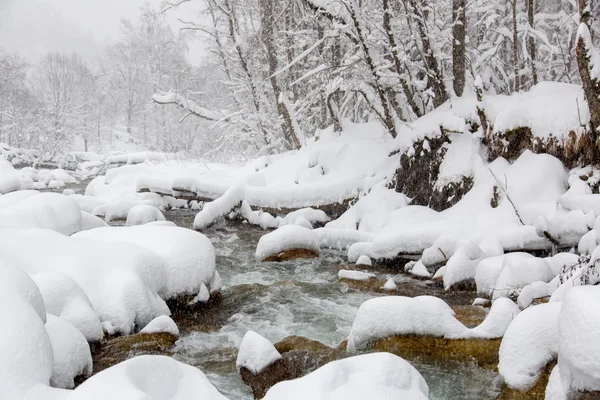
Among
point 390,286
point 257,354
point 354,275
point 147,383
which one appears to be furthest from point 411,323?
point 354,275

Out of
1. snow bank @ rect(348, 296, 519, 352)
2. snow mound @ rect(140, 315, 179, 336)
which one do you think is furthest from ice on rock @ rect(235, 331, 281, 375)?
snow mound @ rect(140, 315, 179, 336)

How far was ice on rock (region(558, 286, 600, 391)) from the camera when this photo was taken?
2865 mm

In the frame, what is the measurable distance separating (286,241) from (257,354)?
4613mm

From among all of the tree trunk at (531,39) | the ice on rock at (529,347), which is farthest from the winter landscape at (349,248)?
the tree trunk at (531,39)

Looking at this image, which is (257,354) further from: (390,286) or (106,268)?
(390,286)

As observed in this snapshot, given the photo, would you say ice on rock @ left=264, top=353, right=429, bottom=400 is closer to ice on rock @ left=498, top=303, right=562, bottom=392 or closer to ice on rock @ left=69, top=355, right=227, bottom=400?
ice on rock @ left=69, top=355, right=227, bottom=400

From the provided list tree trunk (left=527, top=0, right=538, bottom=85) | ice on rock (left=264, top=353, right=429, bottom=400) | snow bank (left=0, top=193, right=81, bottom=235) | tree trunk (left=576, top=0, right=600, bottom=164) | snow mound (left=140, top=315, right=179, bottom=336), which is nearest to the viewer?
ice on rock (left=264, top=353, right=429, bottom=400)

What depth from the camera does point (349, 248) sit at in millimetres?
8641

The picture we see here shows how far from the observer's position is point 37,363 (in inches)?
122

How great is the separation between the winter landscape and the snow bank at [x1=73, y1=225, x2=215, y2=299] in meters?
0.03

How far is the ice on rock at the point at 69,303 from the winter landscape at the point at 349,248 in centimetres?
2

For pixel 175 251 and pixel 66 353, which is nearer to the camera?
pixel 66 353

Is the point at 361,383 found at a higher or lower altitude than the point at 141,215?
higher

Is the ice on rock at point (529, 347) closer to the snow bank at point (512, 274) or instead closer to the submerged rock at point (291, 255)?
the snow bank at point (512, 274)
